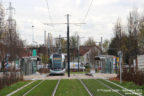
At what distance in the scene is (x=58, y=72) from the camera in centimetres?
4262

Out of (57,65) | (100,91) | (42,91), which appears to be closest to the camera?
(100,91)

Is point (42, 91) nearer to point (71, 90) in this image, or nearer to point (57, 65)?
point (71, 90)

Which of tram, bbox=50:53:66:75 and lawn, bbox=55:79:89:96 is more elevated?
tram, bbox=50:53:66:75

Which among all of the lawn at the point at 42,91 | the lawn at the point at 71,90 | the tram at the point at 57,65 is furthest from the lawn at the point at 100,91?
the tram at the point at 57,65

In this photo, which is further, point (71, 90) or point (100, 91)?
point (71, 90)

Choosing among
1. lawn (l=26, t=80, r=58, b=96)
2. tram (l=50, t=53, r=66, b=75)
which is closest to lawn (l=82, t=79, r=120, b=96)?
lawn (l=26, t=80, r=58, b=96)

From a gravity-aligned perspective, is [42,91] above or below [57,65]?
below

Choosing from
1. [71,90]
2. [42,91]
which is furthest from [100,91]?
[42,91]

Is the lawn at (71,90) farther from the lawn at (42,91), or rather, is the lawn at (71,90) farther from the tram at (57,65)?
the tram at (57,65)

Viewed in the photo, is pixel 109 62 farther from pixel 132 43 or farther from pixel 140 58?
pixel 140 58

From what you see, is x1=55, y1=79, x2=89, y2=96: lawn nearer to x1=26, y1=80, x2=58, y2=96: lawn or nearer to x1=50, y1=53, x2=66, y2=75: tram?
x1=26, y1=80, x2=58, y2=96: lawn

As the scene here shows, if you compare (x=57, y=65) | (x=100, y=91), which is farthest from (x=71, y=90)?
(x=57, y=65)

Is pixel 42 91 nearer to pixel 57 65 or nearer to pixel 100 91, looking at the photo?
pixel 100 91

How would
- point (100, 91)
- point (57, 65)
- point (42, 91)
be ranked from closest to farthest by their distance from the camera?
point (100, 91) < point (42, 91) < point (57, 65)
